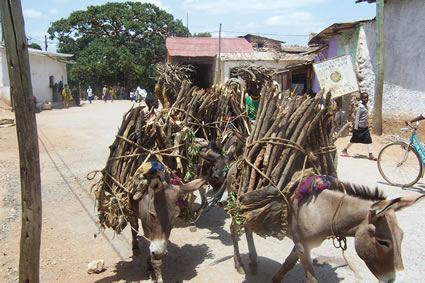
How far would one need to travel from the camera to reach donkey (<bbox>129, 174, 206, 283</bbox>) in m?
3.58

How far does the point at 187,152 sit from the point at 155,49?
37468 millimetres

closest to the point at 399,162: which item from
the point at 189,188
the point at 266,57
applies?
the point at 189,188

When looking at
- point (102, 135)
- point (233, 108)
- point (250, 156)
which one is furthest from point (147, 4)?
point (250, 156)

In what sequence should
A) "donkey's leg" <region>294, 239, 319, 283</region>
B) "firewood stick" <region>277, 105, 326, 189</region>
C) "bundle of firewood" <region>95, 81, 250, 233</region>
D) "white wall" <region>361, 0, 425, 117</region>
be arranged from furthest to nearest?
"white wall" <region>361, 0, 425, 117</region> < "bundle of firewood" <region>95, 81, 250, 233</region> < "firewood stick" <region>277, 105, 326, 189</region> < "donkey's leg" <region>294, 239, 319, 283</region>

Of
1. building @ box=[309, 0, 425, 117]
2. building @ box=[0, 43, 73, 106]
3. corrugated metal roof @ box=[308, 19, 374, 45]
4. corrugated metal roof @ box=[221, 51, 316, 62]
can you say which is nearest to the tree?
building @ box=[0, 43, 73, 106]

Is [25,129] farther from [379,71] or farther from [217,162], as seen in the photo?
[379,71]

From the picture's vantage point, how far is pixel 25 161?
120 inches

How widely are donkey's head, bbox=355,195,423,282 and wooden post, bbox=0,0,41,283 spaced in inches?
112

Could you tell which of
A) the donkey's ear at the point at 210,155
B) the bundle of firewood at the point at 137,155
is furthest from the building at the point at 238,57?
the bundle of firewood at the point at 137,155

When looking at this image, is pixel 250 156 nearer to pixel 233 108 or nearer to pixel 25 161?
pixel 25 161

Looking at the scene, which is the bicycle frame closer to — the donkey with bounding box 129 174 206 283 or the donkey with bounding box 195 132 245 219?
the donkey with bounding box 195 132 245 219

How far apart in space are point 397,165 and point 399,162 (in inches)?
7.2

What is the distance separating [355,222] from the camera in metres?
2.85

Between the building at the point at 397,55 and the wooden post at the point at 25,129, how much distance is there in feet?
39.3
